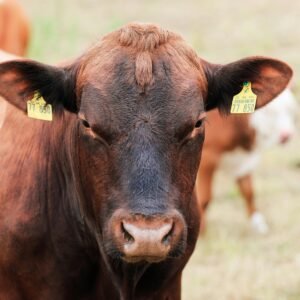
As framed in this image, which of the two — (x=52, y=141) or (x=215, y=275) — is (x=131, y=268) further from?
(x=215, y=275)

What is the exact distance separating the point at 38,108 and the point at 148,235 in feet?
3.15

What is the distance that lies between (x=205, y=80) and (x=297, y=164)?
659 centimetres

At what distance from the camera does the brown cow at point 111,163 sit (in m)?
4.02

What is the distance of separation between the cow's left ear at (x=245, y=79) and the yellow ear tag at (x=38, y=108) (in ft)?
2.36

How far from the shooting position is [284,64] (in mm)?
4641

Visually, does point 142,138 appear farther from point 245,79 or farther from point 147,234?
point 245,79

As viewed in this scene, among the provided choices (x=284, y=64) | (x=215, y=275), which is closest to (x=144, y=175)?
(x=284, y=64)

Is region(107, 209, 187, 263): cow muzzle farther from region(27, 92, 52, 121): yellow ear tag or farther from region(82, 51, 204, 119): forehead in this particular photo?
region(27, 92, 52, 121): yellow ear tag

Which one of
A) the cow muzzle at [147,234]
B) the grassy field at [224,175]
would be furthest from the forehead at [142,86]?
the grassy field at [224,175]

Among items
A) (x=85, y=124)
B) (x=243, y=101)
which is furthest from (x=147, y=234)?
(x=243, y=101)

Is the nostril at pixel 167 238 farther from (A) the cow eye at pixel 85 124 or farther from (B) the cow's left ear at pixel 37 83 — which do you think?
(B) the cow's left ear at pixel 37 83

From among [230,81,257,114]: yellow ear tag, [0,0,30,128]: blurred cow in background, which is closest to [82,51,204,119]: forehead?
[230,81,257,114]: yellow ear tag

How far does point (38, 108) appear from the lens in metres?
4.49

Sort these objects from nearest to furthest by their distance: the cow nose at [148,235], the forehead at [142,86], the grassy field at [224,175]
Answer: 1. the cow nose at [148,235]
2. the forehead at [142,86]
3. the grassy field at [224,175]
